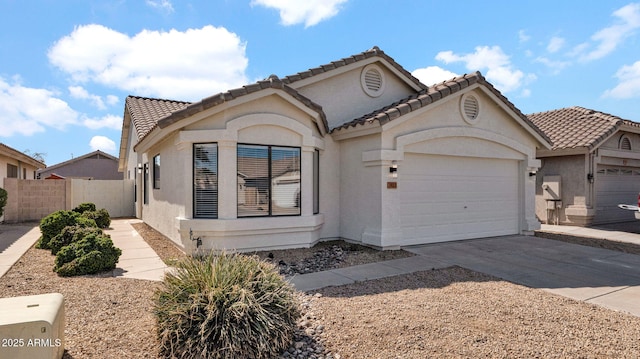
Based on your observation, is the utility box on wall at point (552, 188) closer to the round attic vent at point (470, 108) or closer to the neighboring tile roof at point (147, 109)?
the round attic vent at point (470, 108)

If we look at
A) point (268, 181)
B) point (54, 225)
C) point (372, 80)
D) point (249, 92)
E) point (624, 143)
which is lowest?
point (54, 225)

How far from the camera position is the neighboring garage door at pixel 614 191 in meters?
16.4

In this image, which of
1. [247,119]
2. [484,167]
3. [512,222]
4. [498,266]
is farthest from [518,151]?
[247,119]

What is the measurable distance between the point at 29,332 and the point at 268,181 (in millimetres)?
6427

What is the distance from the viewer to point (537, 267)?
28.5ft

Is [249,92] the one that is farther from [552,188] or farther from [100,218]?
[552,188]

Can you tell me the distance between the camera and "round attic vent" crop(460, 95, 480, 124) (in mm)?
11547

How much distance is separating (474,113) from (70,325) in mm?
11201

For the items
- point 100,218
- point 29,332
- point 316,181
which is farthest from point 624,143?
point 100,218

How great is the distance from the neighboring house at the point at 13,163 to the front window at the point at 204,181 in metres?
13.4

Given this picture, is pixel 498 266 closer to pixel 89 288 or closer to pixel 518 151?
pixel 518 151

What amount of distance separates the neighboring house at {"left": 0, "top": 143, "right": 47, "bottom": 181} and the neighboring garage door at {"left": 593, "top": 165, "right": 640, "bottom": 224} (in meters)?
26.0

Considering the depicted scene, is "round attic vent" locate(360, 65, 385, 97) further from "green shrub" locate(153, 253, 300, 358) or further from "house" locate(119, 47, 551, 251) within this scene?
"green shrub" locate(153, 253, 300, 358)

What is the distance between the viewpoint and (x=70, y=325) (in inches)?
201
